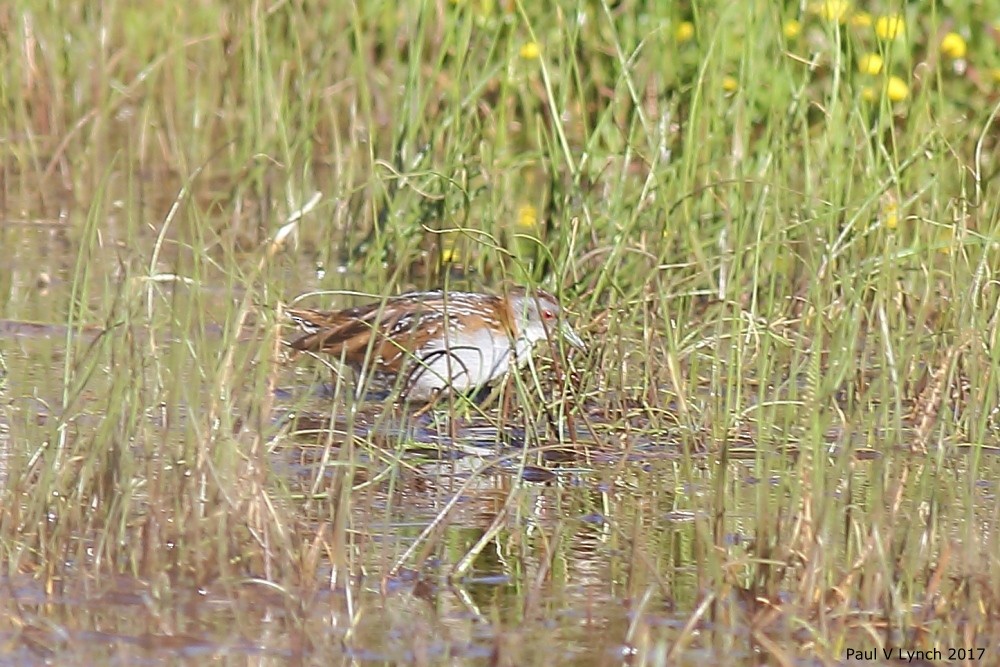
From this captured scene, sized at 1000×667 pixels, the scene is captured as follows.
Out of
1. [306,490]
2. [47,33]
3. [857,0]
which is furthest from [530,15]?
[306,490]

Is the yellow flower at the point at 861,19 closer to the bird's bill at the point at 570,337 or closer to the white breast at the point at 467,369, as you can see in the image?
the white breast at the point at 467,369

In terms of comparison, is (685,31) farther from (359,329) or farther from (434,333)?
(359,329)

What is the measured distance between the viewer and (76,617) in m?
3.81

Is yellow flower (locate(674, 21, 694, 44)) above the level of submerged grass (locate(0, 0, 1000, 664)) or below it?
above

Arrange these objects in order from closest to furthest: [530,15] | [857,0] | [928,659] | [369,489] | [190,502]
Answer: [928,659] → [190,502] → [369,489] → [530,15] → [857,0]

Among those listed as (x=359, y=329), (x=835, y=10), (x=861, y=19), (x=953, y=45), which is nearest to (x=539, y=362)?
(x=359, y=329)

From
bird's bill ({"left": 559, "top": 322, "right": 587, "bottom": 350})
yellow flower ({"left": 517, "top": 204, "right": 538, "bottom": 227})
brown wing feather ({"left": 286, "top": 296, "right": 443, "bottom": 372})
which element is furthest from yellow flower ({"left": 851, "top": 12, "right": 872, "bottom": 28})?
bird's bill ({"left": 559, "top": 322, "right": 587, "bottom": 350})

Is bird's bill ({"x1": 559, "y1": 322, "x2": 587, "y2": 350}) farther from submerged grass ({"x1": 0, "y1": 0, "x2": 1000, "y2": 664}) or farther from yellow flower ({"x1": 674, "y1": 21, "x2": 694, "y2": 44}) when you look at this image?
yellow flower ({"x1": 674, "y1": 21, "x2": 694, "y2": 44})

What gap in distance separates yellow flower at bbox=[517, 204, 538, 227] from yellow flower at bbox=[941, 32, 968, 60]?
1896 mm

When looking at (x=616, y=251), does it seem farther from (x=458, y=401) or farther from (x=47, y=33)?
(x=47, y=33)

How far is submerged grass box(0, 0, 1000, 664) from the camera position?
3975 mm

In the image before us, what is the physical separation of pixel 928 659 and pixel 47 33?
6.40 meters

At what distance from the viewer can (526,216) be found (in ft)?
25.2

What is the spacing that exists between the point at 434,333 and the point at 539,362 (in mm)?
376
